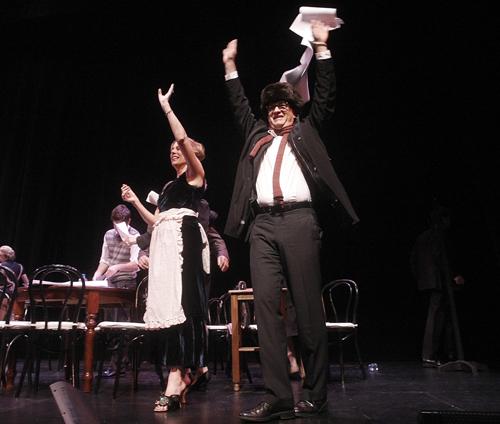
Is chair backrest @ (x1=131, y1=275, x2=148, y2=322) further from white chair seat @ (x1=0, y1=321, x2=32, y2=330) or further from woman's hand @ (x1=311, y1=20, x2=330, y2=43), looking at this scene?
woman's hand @ (x1=311, y1=20, x2=330, y2=43)

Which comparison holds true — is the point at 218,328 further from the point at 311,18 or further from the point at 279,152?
the point at 311,18

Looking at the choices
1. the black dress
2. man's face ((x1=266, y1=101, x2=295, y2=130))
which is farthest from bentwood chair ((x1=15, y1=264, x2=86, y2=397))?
man's face ((x1=266, y1=101, x2=295, y2=130))

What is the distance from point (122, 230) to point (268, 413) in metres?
3.10

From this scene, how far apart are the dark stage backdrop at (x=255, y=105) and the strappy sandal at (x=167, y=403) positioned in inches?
156

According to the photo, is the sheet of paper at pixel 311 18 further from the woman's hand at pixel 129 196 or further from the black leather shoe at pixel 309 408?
the black leather shoe at pixel 309 408

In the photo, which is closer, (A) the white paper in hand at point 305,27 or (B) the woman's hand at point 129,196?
(A) the white paper in hand at point 305,27

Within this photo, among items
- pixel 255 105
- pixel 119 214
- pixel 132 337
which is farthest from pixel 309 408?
pixel 255 105

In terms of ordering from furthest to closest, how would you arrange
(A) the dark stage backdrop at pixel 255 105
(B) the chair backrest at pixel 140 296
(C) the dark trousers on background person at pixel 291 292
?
(A) the dark stage backdrop at pixel 255 105
(B) the chair backrest at pixel 140 296
(C) the dark trousers on background person at pixel 291 292

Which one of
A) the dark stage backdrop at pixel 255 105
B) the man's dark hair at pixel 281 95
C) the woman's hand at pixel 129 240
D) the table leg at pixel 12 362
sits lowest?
the table leg at pixel 12 362

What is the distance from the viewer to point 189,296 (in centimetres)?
253

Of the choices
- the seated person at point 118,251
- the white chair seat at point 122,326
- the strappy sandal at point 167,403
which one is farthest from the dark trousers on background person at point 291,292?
the seated person at point 118,251

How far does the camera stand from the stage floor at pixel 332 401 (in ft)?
7.21

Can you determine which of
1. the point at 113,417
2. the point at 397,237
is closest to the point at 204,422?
the point at 113,417

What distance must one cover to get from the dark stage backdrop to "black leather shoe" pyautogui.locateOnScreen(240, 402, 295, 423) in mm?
4333
